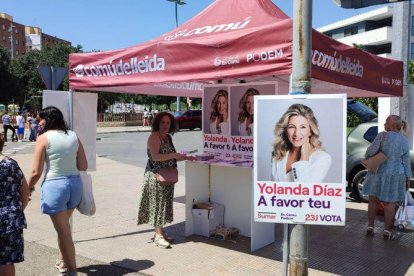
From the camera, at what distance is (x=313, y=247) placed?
17.8 ft

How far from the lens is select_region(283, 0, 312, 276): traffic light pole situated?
3.45 metres

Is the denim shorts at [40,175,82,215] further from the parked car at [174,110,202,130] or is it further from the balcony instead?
the balcony

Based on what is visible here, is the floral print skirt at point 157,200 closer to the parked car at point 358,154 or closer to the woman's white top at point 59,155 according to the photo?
the woman's white top at point 59,155

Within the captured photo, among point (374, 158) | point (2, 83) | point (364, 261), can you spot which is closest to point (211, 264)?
point (364, 261)

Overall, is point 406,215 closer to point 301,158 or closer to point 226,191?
point 226,191

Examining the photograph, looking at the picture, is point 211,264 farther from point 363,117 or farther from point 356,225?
point 363,117

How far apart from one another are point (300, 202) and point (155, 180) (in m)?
2.33

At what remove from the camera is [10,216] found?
3.38 m

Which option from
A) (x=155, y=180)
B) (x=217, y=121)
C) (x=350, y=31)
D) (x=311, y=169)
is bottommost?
(x=155, y=180)

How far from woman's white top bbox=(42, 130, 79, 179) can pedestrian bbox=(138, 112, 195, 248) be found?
1.29 m

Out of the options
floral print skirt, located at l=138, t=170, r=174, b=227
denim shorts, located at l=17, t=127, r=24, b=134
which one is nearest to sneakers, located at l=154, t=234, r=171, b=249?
floral print skirt, located at l=138, t=170, r=174, b=227

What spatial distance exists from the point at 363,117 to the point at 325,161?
8939 mm

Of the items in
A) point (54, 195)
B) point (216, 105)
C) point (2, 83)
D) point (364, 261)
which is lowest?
point (364, 261)

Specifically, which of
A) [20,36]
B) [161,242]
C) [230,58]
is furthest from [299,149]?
[20,36]
